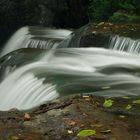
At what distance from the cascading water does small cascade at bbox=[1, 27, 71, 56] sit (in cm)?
39

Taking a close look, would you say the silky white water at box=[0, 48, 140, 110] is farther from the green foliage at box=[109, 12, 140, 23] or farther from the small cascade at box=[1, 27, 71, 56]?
the green foliage at box=[109, 12, 140, 23]

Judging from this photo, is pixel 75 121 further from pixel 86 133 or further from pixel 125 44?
pixel 125 44

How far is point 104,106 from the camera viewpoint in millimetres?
6418

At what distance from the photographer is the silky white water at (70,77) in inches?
327

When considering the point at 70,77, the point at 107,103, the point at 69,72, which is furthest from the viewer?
the point at 69,72

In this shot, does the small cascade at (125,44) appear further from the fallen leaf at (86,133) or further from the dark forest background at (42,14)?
the fallen leaf at (86,133)

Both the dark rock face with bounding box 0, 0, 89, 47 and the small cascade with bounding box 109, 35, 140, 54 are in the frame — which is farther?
the dark rock face with bounding box 0, 0, 89, 47

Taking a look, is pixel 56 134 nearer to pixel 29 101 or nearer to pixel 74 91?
pixel 74 91

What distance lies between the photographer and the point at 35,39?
655 inches

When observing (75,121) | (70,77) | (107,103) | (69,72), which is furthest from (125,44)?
(75,121)

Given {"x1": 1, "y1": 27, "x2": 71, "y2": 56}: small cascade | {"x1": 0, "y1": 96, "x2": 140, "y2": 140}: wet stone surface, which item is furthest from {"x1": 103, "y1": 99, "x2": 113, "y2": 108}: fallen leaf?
{"x1": 1, "y1": 27, "x2": 71, "y2": 56}: small cascade

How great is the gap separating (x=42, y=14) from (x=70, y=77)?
1231 cm

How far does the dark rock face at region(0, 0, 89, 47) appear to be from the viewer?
21.1 m

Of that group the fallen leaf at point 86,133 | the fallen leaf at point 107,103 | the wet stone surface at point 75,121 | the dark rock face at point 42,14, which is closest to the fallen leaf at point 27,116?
the wet stone surface at point 75,121
